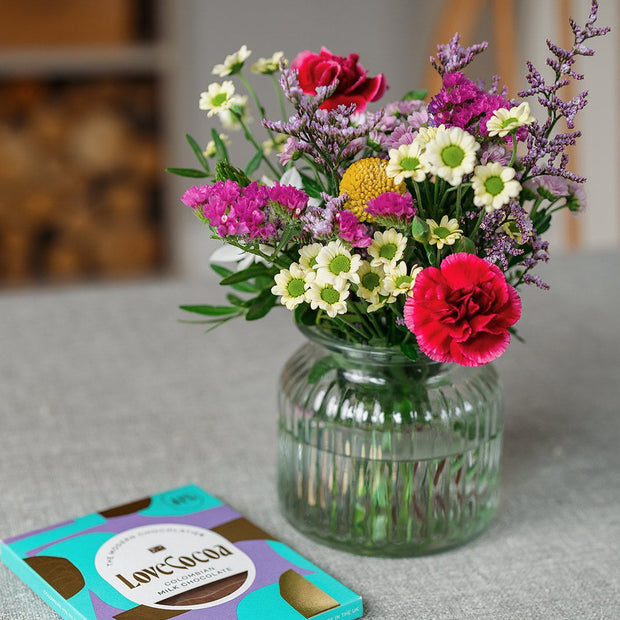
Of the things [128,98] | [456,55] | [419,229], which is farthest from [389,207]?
[128,98]

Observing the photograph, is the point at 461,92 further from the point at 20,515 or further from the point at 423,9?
the point at 423,9

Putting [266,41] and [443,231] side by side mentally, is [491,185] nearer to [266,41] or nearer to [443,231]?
[443,231]

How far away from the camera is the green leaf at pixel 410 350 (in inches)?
27.0

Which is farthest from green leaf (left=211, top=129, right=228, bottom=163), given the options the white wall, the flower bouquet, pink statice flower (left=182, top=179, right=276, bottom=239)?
the white wall

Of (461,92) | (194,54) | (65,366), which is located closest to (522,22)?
(194,54)

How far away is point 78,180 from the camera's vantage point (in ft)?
10.5

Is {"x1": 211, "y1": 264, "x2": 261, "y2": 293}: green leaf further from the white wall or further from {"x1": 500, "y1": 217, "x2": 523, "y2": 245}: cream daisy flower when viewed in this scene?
the white wall

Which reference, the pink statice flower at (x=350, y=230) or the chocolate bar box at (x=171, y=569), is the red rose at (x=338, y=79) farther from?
the chocolate bar box at (x=171, y=569)

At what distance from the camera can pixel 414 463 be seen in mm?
754

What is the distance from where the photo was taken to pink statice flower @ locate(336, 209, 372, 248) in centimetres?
64

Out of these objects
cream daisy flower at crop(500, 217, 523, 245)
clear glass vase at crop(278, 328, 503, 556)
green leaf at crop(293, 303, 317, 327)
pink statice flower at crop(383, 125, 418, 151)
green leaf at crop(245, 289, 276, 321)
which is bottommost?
clear glass vase at crop(278, 328, 503, 556)

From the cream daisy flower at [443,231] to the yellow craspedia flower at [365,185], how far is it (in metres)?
0.04

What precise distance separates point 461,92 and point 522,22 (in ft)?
7.77

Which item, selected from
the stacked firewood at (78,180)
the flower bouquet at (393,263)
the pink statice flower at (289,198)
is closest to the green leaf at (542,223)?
the flower bouquet at (393,263)
